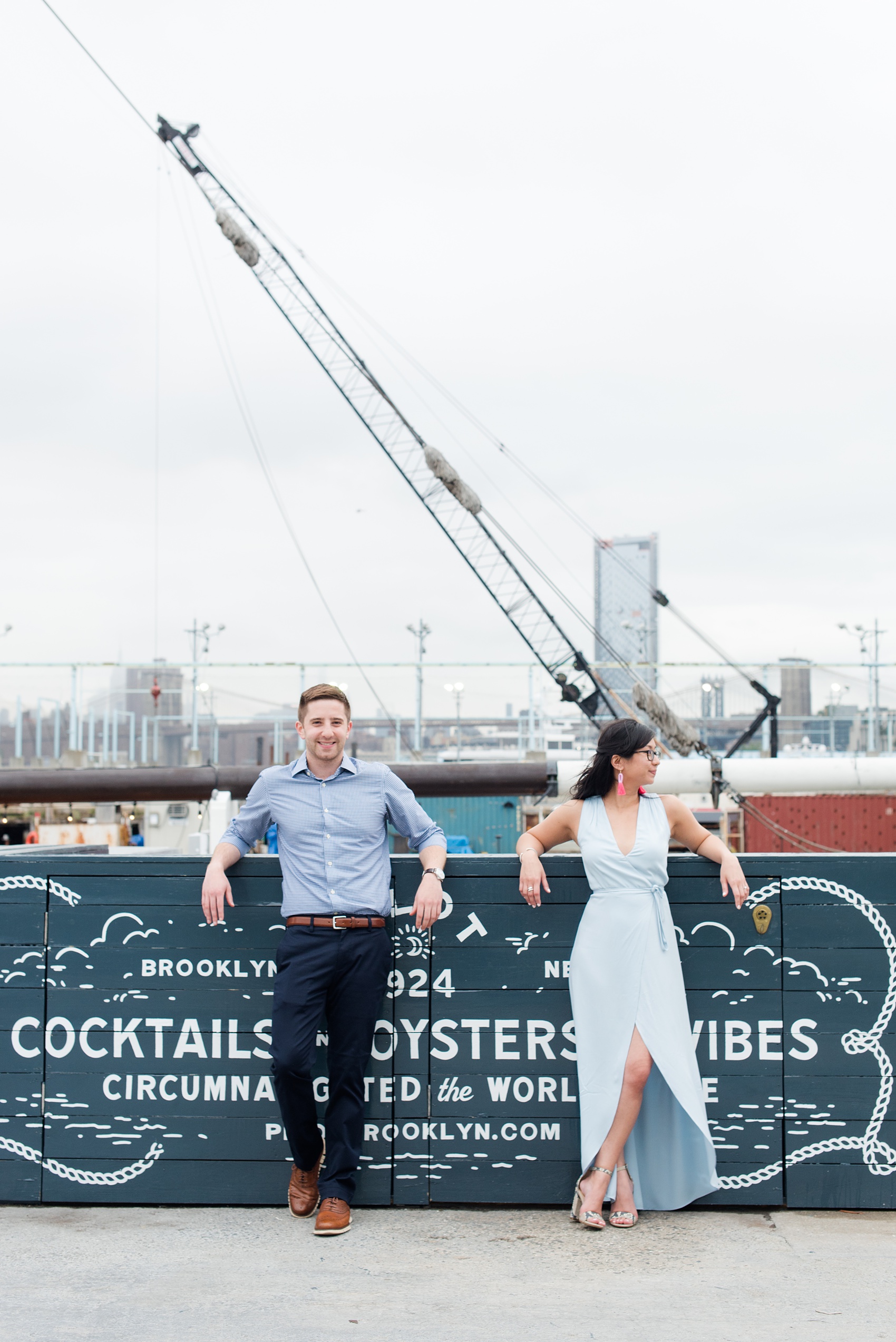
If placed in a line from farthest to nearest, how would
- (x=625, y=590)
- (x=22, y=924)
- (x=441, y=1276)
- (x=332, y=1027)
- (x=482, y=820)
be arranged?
(x=625, y=590), (x=482, y=820), (x=22, y=924), (x=332, y=1027), (x=441, y=1276)

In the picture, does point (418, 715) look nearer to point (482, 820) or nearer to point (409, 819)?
point (482, 820)

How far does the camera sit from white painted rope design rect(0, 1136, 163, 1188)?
420cm

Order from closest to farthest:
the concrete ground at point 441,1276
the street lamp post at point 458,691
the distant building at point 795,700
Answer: the concrete ground at point 441,1276
the distant building at point 795,700
the street lamp post at point 458,691

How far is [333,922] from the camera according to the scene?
395 cm

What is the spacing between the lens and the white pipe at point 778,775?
12375 mm

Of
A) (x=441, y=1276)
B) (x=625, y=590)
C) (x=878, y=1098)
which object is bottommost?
(x=441, y=1276)

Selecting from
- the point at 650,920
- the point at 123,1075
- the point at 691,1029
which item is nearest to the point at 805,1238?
the point at 691,1029

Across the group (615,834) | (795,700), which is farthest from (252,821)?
(795,700)

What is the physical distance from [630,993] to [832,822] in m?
19.0

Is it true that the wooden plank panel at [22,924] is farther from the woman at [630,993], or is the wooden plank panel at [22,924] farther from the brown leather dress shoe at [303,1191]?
the woman at [630,993]

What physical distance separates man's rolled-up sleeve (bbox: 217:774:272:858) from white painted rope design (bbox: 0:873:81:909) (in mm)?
664

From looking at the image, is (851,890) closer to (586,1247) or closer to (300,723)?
(586,1247)

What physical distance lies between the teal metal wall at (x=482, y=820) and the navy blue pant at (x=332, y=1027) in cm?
1909

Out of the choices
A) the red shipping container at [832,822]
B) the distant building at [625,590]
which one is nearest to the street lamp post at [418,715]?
the red shipping container at [832,822]
